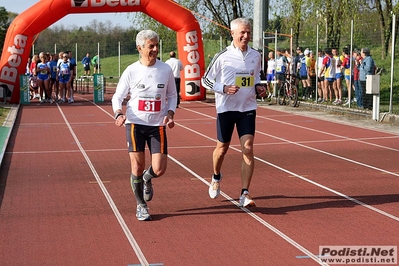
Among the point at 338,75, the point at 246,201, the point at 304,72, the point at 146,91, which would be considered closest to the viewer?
the point at 146,91

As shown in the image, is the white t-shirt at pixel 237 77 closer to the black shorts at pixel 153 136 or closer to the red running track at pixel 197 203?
the black shorts at pixel 153 136

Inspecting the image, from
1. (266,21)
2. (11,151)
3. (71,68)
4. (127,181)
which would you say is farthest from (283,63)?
(127,181)

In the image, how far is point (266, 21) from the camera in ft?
96.5

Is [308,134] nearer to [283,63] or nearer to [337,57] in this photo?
[337,57]

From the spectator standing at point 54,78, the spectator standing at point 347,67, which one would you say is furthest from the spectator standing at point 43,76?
the spectator standing at point 347,67

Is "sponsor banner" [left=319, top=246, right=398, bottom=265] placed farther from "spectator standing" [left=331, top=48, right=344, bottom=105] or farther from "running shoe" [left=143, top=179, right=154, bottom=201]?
"spectator standing" [left=331, top=48, right=344, bottom=105]

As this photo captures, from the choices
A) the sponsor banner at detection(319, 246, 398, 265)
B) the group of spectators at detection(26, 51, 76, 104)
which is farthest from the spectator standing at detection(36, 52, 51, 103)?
the sponsor banner at detection(319, 246, 398, 265)

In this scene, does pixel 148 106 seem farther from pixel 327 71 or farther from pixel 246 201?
pixel 327 71

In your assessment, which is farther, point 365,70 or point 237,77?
point 365,70

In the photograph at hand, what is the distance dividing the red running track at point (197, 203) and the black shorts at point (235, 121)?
0.83 m

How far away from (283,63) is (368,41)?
10.4ft

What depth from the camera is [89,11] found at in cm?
2834

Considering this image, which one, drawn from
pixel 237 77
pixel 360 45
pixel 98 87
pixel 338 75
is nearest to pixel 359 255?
pixel 237 77

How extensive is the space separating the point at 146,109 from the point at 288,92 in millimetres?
18234
